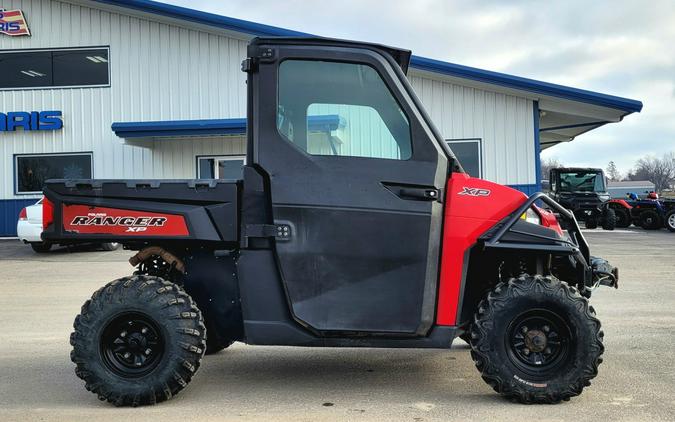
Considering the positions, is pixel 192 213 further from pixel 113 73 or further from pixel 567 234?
pixel 113 73

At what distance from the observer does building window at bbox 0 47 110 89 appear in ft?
66.6

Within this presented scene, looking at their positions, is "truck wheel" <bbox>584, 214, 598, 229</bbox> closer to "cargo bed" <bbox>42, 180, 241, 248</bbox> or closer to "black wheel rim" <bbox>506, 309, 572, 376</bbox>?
"black wheel rim" <bbox>506, 309, 572, 376</bbox>

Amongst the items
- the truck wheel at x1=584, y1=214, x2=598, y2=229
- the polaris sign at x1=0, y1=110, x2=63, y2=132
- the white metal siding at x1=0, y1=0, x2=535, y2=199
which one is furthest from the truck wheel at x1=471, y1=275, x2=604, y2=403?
the truck wheel at x1=584, y1=214, x2=598, y2=229

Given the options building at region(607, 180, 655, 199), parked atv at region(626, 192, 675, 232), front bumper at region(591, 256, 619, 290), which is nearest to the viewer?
front bumper at region(591, 256, 619, 290)

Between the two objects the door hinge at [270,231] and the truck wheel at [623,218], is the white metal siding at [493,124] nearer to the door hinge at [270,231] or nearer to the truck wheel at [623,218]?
the truck wheel at [623,218]

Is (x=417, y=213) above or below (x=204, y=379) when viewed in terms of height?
above

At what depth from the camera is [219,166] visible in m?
20.1

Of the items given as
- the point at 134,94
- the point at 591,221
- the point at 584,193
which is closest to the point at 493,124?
the point at 591,221

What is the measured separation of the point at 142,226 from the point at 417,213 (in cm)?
185

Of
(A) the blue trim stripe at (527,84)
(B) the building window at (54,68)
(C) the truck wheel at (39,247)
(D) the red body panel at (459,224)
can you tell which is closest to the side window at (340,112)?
(D) the red body panel at (459,224)

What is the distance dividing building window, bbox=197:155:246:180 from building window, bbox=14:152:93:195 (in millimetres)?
3374

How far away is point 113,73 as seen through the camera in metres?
20.2

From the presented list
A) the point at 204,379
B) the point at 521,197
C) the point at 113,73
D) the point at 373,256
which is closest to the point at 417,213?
the point at 373,256

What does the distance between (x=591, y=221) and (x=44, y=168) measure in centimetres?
1852
